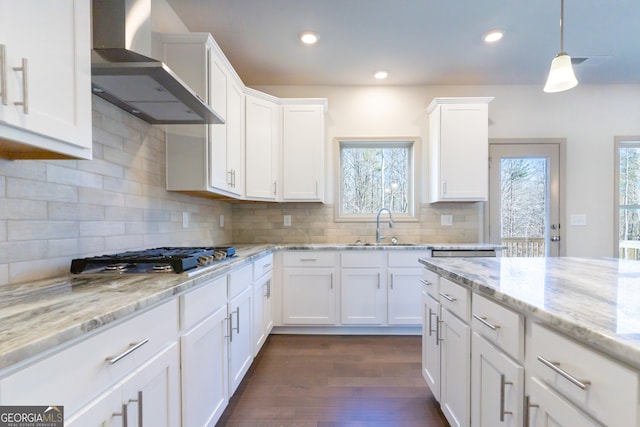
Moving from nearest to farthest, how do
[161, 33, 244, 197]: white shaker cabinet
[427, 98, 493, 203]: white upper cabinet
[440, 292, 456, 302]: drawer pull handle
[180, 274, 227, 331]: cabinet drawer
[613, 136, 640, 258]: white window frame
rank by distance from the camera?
[180, 274, 227, 331]: cabinet drawer, [440, 292, 456, 302]: drawer pull handle, [161, 33, 244, 197]: white shaker cabinet, [427, 98, 493, 203]: white upper cabinet, [613, 136, 640, 258]: white window frame

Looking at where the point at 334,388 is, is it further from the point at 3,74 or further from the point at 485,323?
the point at 3,74

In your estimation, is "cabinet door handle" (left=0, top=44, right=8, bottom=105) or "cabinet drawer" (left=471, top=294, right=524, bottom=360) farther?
"cabinet drawer" (left=471, top=294, right=524, bottom=360)

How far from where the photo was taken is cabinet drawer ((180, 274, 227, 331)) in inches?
46.7

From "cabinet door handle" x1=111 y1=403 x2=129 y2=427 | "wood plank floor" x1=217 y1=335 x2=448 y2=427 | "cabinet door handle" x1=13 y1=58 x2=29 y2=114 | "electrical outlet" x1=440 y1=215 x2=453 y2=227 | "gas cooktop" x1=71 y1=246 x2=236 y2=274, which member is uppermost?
"cabinet door handle" x1=13 y1=58 x2=29 y2=114

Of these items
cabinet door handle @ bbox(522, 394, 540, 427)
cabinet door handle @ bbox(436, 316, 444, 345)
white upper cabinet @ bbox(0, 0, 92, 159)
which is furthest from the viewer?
cabinet door handle @ bbox(436, 316, 444, 345)

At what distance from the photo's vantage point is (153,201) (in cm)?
192

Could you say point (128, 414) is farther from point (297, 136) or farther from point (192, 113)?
point (297, 136)

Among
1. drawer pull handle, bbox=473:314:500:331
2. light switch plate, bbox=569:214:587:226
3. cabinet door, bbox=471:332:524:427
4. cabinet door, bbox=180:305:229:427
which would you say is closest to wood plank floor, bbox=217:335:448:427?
cabinet door, bbox=180:305:229:427

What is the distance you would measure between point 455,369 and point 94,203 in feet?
6.49

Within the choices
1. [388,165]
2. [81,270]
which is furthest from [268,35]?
[81,270]

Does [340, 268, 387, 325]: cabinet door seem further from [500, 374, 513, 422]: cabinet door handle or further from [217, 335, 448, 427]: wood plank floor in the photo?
[500, 374, 513, 422]: cabinet door handle

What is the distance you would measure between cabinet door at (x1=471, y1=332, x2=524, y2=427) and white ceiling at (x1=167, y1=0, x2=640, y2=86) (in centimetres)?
233

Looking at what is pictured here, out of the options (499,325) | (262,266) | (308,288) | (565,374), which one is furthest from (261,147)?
(565,374)

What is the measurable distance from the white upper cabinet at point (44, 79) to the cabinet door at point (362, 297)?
2.34m
